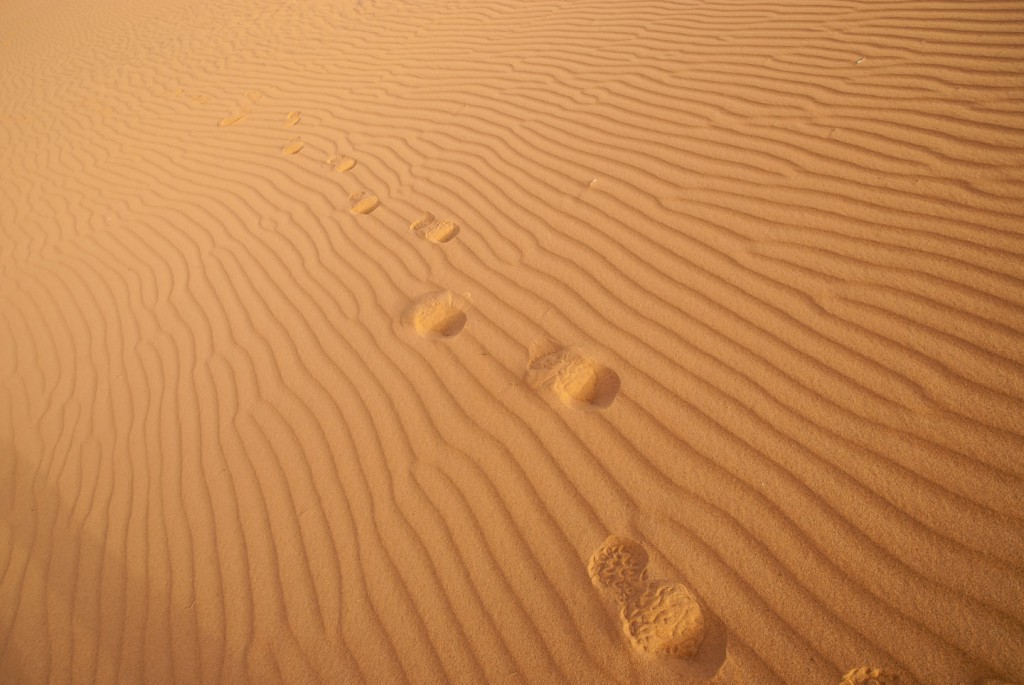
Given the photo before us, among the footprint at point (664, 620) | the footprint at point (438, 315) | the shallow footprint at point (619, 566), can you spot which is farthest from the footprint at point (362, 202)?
the footprint at point (664, 620)

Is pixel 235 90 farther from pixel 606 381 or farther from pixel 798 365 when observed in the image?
pixel 798 365

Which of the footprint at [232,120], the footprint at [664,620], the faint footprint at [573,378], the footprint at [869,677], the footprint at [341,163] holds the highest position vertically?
the footprint at [232,120]

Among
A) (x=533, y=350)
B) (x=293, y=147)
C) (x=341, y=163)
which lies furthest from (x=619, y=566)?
(x=293, y=147)

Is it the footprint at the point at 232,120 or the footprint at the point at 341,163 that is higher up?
the footprint at the point at 232,120

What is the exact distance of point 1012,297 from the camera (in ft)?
6.20

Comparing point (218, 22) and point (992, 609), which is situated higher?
point (218, 22)

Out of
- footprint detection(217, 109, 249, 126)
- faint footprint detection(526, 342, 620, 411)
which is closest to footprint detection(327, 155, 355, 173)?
footprint detection(217, 109, 249, 126)

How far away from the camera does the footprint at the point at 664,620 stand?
155cm

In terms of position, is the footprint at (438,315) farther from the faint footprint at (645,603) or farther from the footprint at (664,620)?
the footprint at (664,620)

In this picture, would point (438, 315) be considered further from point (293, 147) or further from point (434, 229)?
point (293, 147)

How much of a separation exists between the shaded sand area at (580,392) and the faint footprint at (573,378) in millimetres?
13

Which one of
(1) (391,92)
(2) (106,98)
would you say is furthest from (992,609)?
(2) (106,98)

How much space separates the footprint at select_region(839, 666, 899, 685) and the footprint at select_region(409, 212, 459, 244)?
2.65m

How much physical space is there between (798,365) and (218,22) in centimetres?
1071
